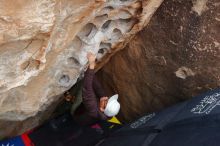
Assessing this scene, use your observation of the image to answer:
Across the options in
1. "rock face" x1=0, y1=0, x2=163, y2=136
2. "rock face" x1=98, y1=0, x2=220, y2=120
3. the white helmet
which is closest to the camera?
"rock face" x1=0, y1=0, x2=163, y2=136

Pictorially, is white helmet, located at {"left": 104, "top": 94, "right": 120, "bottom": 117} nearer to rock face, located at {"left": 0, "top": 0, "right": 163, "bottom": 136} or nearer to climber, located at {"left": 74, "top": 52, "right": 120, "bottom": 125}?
climber, located at {"left": 74, "top": 52, "right": 120, "bottom": 125}

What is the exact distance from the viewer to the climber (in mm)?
1619

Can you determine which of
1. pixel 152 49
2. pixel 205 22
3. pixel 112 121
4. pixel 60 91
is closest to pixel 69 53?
pixel 60 91

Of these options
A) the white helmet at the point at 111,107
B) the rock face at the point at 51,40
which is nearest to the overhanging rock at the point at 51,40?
the rock face at the point at 51,40

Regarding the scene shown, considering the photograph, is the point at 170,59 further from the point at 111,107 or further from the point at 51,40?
the point at 51,40

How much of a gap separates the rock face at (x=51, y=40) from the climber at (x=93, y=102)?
0.04 m

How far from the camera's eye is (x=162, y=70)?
1.74 meters

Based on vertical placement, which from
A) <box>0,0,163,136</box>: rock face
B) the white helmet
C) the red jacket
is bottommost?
the white helmet

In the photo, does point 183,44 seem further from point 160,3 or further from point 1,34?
point 1,34

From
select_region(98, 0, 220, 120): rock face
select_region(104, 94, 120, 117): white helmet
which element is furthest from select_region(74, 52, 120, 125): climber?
select_region(98, 0, 220, 120): rock face

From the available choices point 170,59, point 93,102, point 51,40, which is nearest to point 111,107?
point 93,102

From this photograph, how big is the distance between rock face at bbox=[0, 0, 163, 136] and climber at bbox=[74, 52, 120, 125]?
4 centimetres

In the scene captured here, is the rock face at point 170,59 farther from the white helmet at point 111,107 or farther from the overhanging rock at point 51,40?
the white helmet at point 111,107

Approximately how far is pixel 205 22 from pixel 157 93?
44cm
